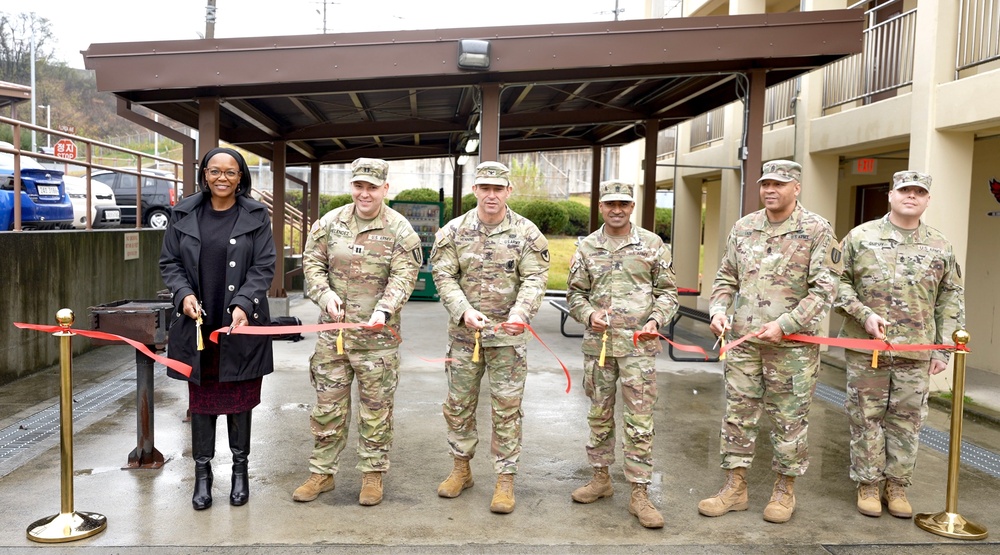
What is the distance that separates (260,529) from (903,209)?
144 inches

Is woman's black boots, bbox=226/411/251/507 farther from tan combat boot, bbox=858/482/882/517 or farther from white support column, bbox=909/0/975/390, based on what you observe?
white support column, bbox=909/0/975/390

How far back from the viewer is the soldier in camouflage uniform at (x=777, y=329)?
4.01 m

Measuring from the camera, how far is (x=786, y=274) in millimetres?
4059

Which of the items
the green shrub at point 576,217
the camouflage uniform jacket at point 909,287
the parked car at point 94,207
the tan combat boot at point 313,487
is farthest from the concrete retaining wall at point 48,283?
the green shrub at point 576,217

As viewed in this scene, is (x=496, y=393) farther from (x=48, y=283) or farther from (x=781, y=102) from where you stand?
(x=781, y=102)

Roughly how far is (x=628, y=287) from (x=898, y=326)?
4.80 feet

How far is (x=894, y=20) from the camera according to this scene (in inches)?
344

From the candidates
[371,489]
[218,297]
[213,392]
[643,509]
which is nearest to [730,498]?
[643,509]

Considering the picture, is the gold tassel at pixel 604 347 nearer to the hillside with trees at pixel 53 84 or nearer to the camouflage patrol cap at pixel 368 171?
the camouflage patrol cap at pixel 368 171

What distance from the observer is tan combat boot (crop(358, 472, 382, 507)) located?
4.15 meters

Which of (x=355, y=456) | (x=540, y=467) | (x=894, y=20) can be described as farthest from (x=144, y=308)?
(x=894, y=20)

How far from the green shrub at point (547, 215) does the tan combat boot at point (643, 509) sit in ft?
72.7

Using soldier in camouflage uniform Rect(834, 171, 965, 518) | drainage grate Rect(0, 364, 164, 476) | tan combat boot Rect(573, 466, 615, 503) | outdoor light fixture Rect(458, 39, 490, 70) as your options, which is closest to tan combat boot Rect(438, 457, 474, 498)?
tan combat boot Rect(573, 466, 615, 503)

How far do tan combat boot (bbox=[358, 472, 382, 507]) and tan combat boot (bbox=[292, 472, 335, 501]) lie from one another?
0.72 feet
